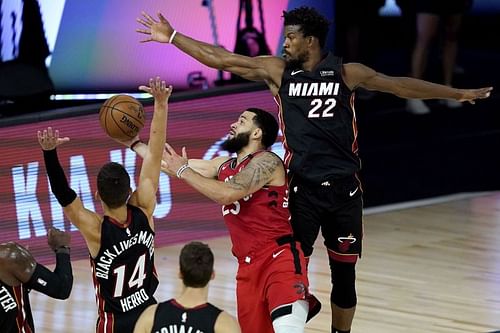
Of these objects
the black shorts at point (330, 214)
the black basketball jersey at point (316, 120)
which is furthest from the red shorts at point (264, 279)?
the black basketball jersey at point (316, 120)

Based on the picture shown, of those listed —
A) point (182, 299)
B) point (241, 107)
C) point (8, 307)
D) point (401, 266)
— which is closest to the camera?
point (182, 299)

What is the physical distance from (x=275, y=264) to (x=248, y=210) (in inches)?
12.5

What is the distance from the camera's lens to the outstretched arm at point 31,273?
5988mm

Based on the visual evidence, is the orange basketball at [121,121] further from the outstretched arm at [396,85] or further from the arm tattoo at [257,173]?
the outstretched arm at [396,85]

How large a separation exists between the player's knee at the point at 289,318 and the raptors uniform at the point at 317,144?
0.65 metres

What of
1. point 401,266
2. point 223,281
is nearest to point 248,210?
point 223,281

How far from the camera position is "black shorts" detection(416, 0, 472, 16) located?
43.1ft

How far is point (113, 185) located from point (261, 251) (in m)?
1.04

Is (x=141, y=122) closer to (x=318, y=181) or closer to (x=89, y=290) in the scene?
(x=318, y=181)

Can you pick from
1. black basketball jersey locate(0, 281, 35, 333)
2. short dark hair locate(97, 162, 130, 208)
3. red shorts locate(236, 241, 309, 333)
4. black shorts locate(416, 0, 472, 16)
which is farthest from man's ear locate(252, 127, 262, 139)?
black shorts locate(416, 0, 472, 16)

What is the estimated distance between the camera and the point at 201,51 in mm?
7105

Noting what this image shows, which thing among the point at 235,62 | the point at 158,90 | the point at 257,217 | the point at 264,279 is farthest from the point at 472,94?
the point at 158,90

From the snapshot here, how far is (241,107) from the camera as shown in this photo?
10.9 metres

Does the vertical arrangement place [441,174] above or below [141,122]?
below
